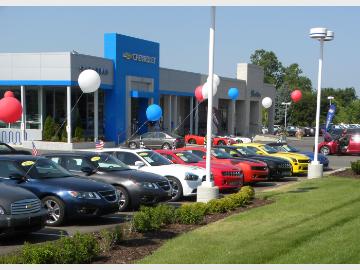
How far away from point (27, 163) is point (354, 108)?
110042mm

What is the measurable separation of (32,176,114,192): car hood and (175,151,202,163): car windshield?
6.17 metres

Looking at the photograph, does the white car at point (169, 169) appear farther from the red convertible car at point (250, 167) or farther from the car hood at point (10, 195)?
the car hood at point (10, 195)

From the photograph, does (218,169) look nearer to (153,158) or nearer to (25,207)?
(153,158)

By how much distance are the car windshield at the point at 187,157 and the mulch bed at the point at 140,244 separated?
6207mm

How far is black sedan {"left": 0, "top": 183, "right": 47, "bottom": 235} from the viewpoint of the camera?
8477mm

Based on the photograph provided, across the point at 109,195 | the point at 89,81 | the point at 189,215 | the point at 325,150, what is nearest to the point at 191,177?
the point at 109,195

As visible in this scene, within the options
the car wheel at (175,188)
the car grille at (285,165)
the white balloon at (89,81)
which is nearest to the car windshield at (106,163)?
the car wheel at (175,188)

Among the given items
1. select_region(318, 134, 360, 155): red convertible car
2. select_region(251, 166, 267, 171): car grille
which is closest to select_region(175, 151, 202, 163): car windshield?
select_region(251, 166, 267, 171): car grille

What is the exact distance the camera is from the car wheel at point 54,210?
10406mm

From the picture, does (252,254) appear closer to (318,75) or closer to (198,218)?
(198,218)

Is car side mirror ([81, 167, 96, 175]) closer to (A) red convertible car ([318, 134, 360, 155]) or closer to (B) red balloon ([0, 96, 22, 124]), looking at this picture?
(B) red balloon ([0, 96, 22, 124])

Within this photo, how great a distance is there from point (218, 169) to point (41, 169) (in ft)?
19.9

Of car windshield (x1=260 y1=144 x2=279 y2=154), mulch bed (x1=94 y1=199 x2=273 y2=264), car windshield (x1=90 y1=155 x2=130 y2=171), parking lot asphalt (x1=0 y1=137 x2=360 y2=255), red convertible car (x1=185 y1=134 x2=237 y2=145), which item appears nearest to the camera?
mulch bed (x1=94 y1=199 x2=273 y2=264)

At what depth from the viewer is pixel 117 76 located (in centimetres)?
3778
